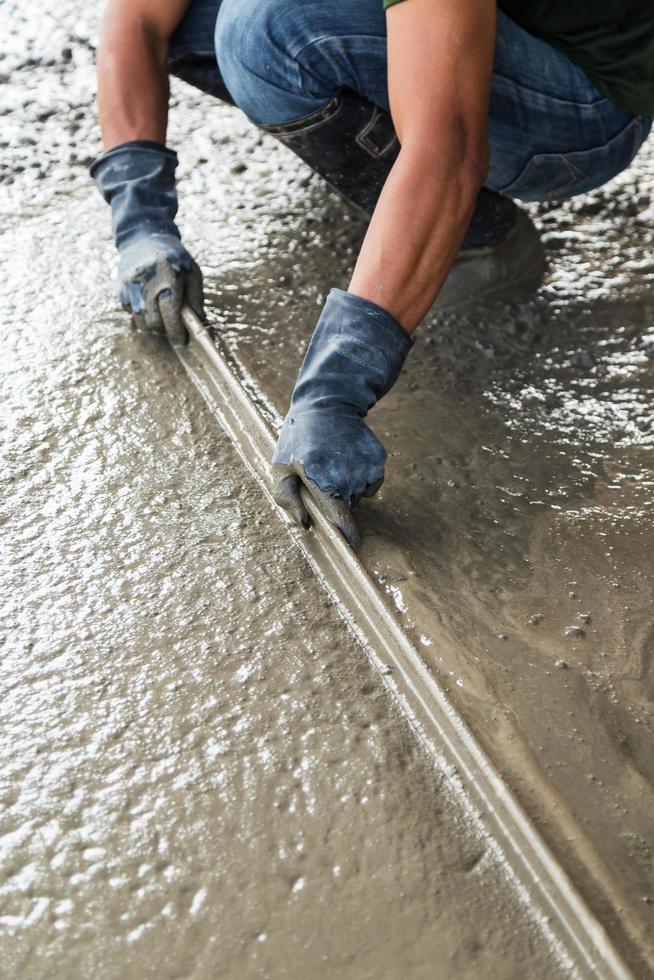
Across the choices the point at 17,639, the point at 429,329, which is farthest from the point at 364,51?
the point at 17,639

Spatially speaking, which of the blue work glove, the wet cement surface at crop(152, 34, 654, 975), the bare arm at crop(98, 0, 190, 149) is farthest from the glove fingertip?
the bare arm at crop(98, 0, 190, 149)

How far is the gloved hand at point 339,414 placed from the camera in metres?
1.58

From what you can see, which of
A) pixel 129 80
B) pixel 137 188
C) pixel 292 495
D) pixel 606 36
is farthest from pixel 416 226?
pixel 129 80

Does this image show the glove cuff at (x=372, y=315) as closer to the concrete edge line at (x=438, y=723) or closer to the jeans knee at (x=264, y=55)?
the concrete edge line at (x=438, y=723)

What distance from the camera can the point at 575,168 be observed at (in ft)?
7.07

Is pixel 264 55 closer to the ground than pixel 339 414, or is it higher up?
higher up

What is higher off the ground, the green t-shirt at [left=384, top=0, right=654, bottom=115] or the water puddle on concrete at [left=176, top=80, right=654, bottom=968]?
the green t-shirt at [left=384, top=0, right=654, bottom=115]

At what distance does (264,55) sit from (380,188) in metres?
0.41

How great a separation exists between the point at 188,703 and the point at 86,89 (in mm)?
2484

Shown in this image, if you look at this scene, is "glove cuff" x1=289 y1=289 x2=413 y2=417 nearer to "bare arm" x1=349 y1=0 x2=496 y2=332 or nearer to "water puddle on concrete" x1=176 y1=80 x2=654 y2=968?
"bare arm" x1=349 y1=0 x2=496 y2=332

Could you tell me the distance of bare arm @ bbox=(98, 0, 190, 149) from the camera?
222 cm

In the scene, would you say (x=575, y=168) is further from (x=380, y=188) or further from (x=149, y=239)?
(x=149, y=239)

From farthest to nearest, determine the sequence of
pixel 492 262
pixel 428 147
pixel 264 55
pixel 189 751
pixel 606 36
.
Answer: pixel 492 262, pixel 264 55, pixel 606 36, pixel 428 147, pixel 189 751

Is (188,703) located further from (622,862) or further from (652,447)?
(652,447)
